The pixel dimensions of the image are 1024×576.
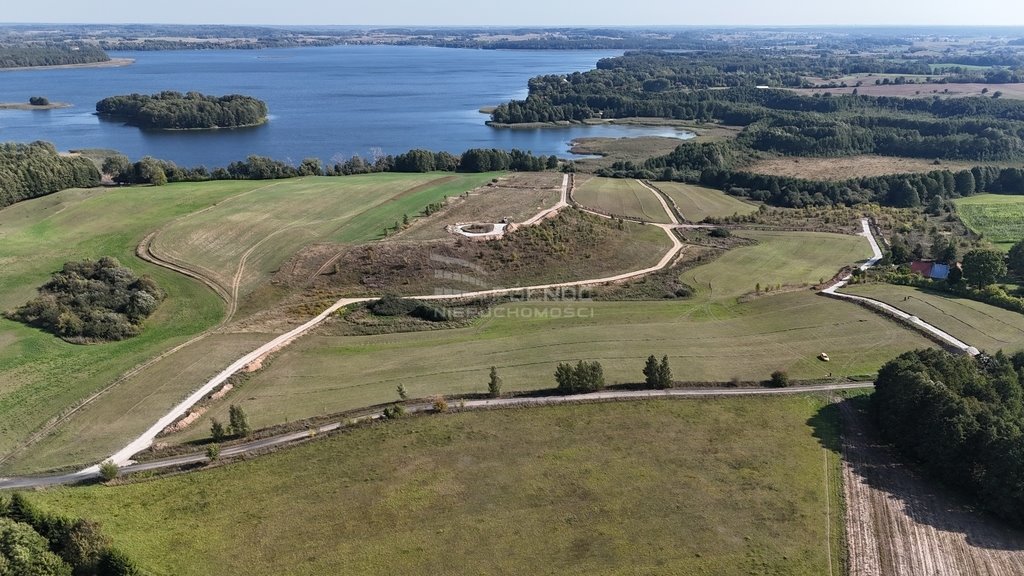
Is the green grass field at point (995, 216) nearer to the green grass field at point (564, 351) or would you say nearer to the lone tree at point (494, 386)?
the green grass field at point (564, 351)

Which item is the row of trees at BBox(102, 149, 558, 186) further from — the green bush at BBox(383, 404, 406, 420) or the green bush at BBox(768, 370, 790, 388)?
the green bush at BBox(768, 370, 790, 388)

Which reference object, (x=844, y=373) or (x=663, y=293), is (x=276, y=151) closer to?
(x=663, y=293)

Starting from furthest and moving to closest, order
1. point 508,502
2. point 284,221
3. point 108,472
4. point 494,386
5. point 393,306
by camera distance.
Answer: point 284,221 < point 393,306 < point 494,386 < point 108,472 < point 508,502

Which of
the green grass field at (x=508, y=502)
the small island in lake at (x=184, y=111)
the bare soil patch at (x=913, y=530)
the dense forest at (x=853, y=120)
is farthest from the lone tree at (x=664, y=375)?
the small island in lake at (x=184, y=111)

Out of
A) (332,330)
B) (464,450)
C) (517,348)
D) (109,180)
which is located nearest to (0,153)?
(109,180)

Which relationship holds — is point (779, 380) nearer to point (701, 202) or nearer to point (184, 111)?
point (701, 202)

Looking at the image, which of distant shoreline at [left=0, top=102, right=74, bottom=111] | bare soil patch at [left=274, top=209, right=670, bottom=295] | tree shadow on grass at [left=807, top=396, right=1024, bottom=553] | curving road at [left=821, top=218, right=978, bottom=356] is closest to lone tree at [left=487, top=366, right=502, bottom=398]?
tree shadow on grass at [left=807, top=396, right=1024, bottom=553]

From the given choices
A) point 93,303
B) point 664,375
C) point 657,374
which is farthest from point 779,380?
point 93,303
